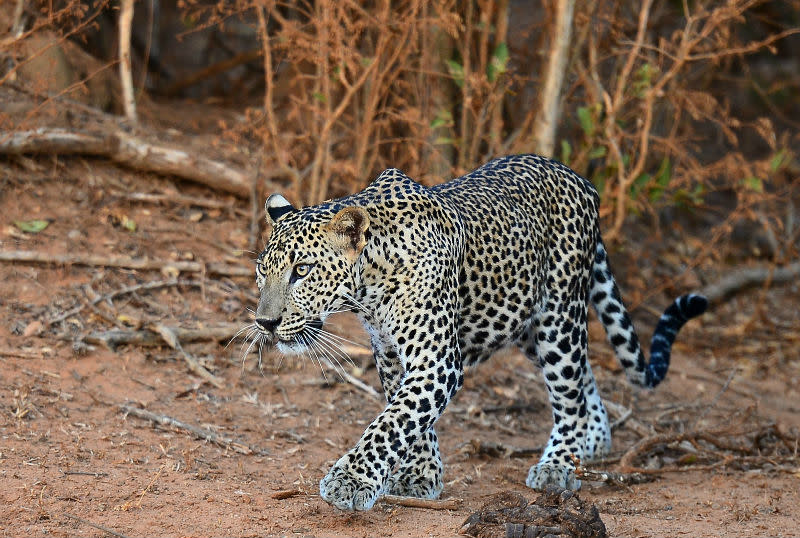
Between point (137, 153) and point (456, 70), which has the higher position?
point (456, 70)

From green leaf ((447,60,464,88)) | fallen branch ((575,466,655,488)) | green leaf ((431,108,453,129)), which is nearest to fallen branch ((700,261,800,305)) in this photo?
green leaf ((431,108,453,129))

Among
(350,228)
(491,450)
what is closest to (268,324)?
(350,228)

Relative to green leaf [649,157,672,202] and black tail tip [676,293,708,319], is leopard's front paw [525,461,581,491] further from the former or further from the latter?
green leaf [649,157,672,202]

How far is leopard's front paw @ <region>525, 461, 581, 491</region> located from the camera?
714cm

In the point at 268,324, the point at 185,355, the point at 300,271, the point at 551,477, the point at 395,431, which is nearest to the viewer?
the point at 268,324

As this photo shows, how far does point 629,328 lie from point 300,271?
3094 mm

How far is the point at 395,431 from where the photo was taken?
6.01 metres

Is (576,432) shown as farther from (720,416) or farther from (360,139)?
(360,139)

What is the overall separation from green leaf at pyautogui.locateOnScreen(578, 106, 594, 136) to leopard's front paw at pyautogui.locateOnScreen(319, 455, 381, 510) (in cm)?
532

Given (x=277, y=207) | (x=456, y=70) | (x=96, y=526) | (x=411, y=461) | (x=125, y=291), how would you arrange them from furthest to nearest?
(x=456, y=70), (x=125, y=291), (x=411, y=461), (x=277, y=207), (x=96, y=526)

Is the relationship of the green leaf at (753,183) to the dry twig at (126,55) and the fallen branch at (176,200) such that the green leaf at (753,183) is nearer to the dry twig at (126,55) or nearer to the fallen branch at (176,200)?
the fallen branch at (176,200)

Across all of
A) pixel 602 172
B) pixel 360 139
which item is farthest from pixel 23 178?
pixel 602 172

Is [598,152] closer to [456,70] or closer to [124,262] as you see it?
[456,70]

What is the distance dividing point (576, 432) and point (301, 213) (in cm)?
268
